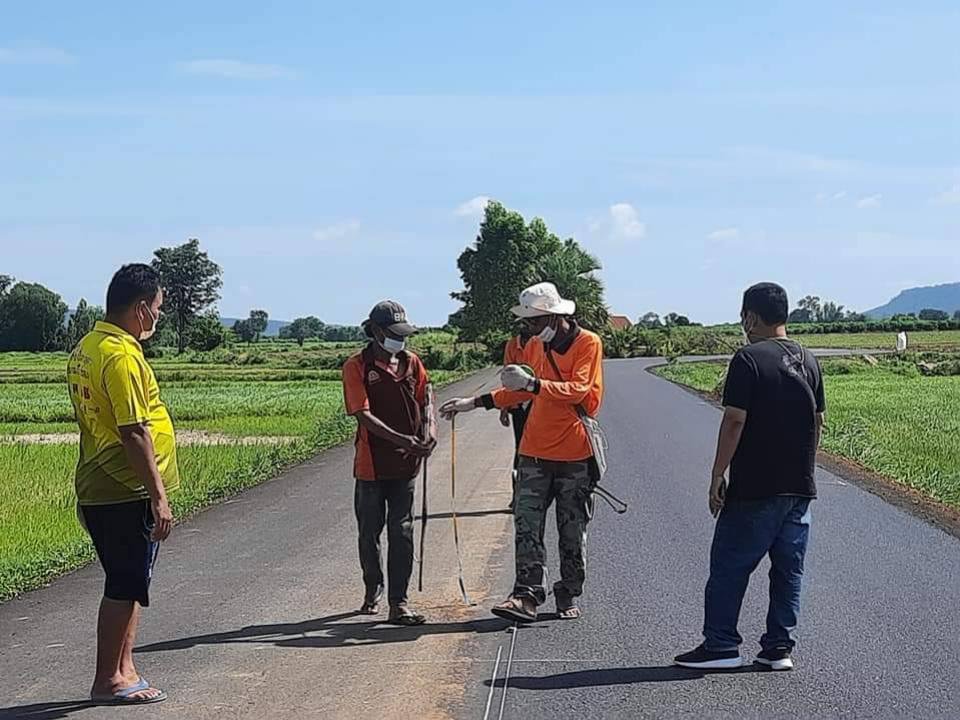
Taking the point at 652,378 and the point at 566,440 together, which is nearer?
the point at 566,440

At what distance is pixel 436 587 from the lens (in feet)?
28.3

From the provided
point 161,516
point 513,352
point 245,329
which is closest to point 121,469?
point 161,516

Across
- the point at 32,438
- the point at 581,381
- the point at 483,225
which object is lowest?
the point at 32,438

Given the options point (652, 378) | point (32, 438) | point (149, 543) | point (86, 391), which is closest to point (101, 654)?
point (149, 543)

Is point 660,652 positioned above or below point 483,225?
below

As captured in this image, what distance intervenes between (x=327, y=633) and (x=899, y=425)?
18420 millimetres

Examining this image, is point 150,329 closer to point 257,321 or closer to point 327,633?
point 327,633

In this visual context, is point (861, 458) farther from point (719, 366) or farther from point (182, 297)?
point (182, 297)

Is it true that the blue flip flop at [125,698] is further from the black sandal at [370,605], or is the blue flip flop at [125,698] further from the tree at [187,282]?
the tree at [187,282]

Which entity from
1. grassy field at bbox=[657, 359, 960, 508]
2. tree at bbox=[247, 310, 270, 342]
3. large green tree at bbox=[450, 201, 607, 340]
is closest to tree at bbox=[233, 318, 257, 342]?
tree at bbox=[247, 310, 270, 342]

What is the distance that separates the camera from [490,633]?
7254 millimetres

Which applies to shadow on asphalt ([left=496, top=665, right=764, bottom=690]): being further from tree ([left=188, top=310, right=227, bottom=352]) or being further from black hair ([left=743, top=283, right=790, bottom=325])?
tree ([left=188, top=310, right=227, bottom=352])

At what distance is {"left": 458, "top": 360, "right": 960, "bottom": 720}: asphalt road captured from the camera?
5879 millimetres

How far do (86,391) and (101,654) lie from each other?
1295 mm
